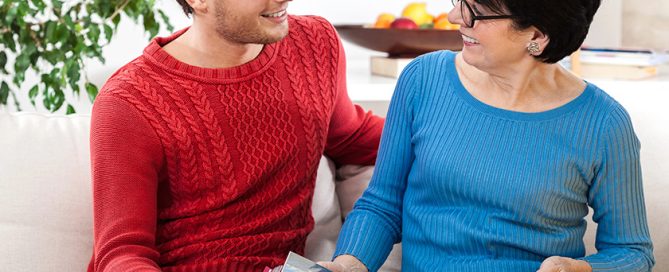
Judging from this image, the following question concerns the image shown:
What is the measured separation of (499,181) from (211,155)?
1.65 ft

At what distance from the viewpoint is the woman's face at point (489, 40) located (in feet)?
4.86

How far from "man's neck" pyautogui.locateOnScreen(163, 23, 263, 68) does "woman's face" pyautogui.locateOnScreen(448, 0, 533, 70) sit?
1.37ft

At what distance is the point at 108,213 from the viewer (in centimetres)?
158

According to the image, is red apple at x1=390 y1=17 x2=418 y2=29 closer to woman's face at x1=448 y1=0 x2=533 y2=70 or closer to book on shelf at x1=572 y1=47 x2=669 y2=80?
book on shelf at x1=572 y1=47 x2=669 y2=80

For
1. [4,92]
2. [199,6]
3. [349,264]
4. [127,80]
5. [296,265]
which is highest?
[199,6]

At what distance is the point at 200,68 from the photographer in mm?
1690

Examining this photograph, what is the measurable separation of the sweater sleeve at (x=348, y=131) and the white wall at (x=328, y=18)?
1.13 meters

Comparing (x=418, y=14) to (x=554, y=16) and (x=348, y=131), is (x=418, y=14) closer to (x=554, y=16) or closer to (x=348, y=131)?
(x=348, y=131)

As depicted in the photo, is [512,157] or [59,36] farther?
[59,36]

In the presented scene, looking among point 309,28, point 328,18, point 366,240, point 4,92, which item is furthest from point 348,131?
point 328,18

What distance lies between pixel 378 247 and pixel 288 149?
0.25 metres

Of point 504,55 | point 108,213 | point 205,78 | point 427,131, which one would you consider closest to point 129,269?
point 108,213

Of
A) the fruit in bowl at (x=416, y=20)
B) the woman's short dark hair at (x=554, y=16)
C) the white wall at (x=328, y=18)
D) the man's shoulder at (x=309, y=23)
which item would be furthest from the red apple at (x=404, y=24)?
the woman's short dark hair at (x=554, y=16)

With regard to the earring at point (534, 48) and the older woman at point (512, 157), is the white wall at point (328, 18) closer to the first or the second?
the older woman at point (512, 157)
